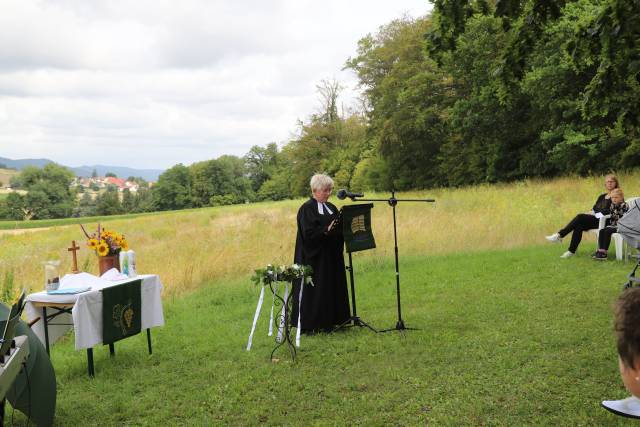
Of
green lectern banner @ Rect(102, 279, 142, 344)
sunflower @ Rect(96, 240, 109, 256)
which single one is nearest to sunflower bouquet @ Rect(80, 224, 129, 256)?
sunflower @ Rect(96, 240, 109, 256)

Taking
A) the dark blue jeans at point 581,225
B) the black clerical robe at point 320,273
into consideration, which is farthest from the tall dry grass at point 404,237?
the black clerical robe at point 320,273

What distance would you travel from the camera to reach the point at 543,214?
50.7 feet

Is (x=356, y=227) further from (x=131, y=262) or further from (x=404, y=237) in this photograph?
(x=404, y=237)

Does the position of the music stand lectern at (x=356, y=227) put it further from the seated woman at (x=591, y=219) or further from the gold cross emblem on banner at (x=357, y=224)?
the seated woman at (x=591, y=219)

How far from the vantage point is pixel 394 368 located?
5.32 metres

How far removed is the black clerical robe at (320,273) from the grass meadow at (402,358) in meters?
0.26

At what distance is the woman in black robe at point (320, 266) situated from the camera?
21.9 ft

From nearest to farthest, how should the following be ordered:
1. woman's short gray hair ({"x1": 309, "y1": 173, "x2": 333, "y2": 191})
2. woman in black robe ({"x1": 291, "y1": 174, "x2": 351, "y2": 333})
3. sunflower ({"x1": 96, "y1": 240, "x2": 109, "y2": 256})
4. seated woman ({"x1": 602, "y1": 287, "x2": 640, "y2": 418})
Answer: seated woman ({"x1": 602, "y1": 287, "x2": 640, "y2": 418})
sunflower ({"x1": 96, "y1": 240, "x2": 109, "y2": 256})
woman's short gray hair ({"x1": 309, "y1": 173, "x2": 333, "y2": 191})
woman in black robe ({"x1": 291, "y1": 174, "x2": 351, "y2": 333})

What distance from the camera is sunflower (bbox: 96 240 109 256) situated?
6066 millimetres

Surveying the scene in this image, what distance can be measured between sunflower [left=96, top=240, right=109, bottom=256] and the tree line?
3.40 metres

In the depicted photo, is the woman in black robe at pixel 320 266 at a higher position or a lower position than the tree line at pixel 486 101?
lower

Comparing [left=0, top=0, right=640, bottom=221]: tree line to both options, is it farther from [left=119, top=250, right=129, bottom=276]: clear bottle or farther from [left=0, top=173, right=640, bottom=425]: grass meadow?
[left=119, top=250, right=129, bottom=276]: clear bottle

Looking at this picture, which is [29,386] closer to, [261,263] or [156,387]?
[156,387]

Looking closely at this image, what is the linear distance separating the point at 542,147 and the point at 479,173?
5170 millimetres
